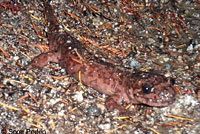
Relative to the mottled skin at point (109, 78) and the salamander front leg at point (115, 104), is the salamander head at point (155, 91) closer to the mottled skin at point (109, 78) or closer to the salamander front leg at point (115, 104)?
the mottled skin at point (109, 78)

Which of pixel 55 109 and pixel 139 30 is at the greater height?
pixel 139 30

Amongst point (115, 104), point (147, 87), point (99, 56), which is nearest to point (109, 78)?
point (115, 104)

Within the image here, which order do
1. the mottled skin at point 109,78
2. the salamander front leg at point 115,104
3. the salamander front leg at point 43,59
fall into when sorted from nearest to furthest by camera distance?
the mottled skin at point 109,78 < the salamander front leg at point 115,104 < the salamander front leg at point 43,59

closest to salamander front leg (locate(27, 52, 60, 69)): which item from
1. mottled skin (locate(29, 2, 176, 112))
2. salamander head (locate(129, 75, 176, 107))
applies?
mottled skin (locate(29, 2, 176, 112))

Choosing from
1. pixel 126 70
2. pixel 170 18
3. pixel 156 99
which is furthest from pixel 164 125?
pixel 170 18

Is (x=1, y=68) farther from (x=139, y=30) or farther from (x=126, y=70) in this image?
(x=139, y=30)

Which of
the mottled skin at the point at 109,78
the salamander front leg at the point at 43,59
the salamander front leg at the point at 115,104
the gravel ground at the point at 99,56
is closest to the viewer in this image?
the gravel ground at the point at 99,56

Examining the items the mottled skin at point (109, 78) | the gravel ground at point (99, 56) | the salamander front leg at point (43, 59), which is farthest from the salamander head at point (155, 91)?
the salamander front leg at point (43, 59)

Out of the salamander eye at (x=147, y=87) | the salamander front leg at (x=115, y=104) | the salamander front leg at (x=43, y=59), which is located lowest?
the salamander front leg at (x=115, y=104)
